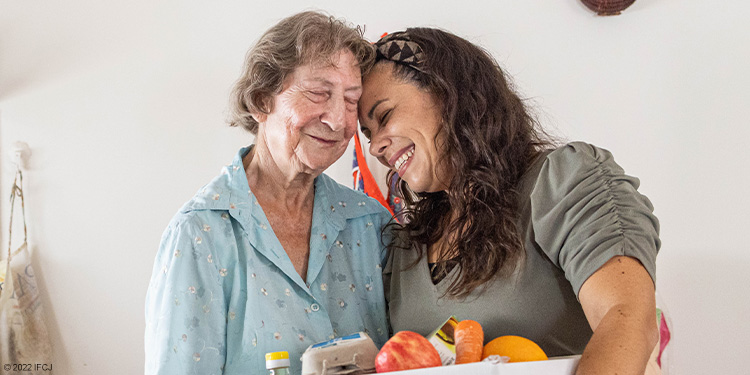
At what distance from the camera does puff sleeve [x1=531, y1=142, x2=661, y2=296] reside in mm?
991

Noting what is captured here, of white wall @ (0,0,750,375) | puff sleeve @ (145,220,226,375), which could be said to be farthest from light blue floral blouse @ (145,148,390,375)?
white wall @ (0,0,750,375)

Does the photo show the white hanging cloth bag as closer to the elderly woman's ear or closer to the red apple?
the elderly woman's ear

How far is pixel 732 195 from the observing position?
218cm

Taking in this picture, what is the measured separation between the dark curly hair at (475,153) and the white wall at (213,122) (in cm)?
91

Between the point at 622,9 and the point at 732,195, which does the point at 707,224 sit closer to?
the point at 732,195

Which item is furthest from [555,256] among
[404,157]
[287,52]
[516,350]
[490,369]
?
[287,52]

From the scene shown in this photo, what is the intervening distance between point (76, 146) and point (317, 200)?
3.61ft

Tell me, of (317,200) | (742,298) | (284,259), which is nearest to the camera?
(284,259)

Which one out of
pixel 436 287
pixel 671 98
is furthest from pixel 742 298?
pixel 436 287

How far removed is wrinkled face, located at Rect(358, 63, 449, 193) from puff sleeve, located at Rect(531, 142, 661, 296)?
30 centimetres

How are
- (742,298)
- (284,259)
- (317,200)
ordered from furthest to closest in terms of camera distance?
(742,298) → (317,200) → (284,259)

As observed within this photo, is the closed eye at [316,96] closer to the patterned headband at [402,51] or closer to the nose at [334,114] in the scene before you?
the nose at [334,114]

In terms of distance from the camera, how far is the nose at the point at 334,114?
137 centimetres

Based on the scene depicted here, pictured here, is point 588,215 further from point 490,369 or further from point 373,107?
point 373,107
